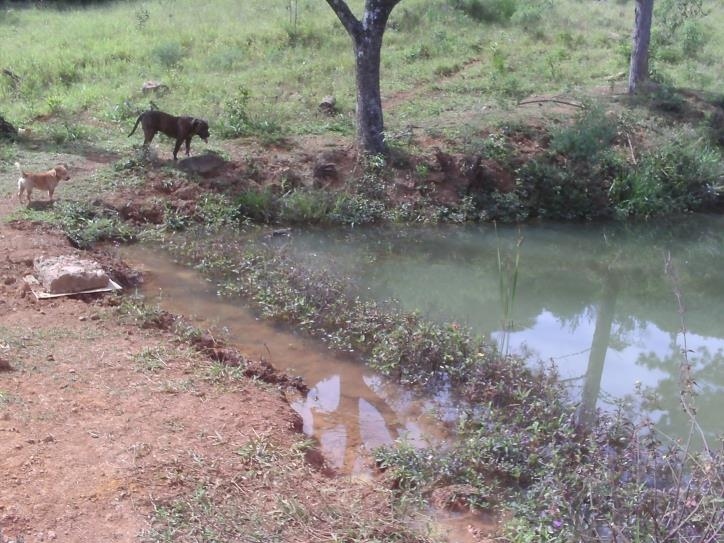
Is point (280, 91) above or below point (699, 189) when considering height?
above

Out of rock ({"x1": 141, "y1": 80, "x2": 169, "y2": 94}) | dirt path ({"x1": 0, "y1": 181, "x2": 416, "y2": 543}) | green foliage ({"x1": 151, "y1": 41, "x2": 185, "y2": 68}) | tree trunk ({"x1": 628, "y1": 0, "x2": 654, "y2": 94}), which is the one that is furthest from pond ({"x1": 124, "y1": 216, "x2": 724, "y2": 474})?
green foliage ({"x1": 151, "y1": 41, "x2": 185, "y2": 68})

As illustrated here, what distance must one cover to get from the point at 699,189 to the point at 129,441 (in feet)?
36.7

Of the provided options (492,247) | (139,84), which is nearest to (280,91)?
(139,84)

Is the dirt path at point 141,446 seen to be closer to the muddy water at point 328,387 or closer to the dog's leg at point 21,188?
the muddy water at point 328,387

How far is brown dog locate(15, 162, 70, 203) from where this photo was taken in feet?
31.3

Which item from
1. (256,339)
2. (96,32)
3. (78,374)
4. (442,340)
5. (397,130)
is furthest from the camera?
(96,32)

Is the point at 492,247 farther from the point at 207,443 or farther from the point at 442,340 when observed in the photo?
→ the point at 207,443

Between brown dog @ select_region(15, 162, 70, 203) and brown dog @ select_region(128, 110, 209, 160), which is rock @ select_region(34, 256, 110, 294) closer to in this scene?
brown dog @ select_region(15, 162, 70, 203)

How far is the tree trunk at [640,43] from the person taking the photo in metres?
15.3

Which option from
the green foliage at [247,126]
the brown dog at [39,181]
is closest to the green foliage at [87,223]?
the brown dog at [39,181]

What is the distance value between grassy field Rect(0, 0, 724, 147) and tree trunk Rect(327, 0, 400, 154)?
3.89ft

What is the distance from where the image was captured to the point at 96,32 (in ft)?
62.2

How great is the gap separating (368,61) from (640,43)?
6345mm

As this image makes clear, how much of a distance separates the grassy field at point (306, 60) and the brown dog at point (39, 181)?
2.87m
